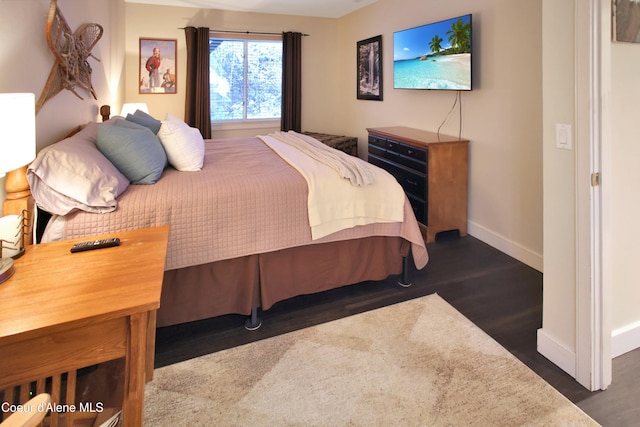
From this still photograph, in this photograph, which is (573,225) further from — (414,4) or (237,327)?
(414,4)

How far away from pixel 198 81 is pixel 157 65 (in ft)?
1.82

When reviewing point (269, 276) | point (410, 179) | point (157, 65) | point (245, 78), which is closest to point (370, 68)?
point (245, 78)

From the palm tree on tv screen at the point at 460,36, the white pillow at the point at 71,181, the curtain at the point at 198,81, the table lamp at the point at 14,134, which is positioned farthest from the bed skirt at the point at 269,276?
the curtain at the point at 198,81

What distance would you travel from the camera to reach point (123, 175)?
222cm

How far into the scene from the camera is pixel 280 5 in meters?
5.23

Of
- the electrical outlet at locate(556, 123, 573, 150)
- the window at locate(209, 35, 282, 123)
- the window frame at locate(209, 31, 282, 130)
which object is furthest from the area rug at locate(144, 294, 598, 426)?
the window at locate(209, 35, 282, 123)

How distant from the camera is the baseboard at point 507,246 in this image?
2987mm

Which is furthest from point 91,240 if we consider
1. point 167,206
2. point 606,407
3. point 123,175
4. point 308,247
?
point 606,407

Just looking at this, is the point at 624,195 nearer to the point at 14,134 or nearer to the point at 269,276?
the point at 269,276

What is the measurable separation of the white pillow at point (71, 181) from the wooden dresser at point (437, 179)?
2.48 m

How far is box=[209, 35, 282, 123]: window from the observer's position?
18.6ft

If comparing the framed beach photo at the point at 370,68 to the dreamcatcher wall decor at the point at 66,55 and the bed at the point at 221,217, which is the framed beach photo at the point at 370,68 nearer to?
the bed at the point at 221,217

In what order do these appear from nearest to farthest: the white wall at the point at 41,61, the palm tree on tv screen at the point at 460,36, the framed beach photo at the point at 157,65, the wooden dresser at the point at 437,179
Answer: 1. the white wall at the point at 41,61
2. the palm tree on tv screen at the point at 460,36
3. the wooden dresser at the point at 437,179
4. the framed beach photo at the point at 157,65

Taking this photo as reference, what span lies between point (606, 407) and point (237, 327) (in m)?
1.78
